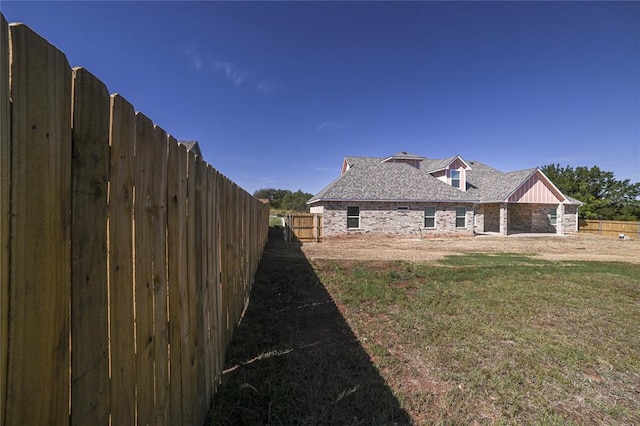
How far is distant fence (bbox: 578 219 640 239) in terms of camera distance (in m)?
21.8

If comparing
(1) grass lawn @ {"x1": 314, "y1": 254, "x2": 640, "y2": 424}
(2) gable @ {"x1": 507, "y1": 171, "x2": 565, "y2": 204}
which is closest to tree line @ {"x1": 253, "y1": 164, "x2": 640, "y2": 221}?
(2) gable @ {"x1": 507, "y1": 171, "x2": 565, "y2": 204}

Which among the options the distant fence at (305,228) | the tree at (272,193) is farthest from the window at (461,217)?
the tree at (272,193)

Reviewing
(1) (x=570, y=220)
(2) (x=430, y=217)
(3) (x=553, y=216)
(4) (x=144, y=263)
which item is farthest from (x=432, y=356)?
(1) (x=570, y=220)

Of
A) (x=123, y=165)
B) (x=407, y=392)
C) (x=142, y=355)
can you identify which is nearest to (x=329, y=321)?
(x=407, y=392)

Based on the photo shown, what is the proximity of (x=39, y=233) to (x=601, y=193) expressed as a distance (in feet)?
148

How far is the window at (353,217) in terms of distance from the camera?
60.1ft

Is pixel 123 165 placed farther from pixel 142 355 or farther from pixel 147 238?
pixel 142 355

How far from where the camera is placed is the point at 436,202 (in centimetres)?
1945

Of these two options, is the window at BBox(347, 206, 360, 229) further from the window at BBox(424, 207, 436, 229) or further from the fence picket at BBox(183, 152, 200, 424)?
the fence picket at BBox(183, 152, 200, 424)

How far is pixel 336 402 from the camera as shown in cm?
266

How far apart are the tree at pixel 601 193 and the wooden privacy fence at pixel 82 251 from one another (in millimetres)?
38856

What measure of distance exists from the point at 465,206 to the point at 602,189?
2462cm

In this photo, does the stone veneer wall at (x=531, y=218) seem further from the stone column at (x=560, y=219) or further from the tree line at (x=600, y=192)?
the tree line at (x=600, y=192)

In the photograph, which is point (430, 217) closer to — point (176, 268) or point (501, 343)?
point (501, 343)
